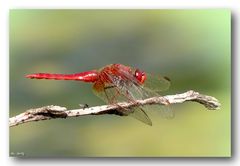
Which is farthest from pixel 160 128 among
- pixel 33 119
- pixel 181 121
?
pixel 33 119

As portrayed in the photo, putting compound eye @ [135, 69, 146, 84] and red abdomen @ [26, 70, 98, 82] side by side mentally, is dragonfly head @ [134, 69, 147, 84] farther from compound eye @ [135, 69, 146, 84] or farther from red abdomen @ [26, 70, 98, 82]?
red abdomen @ [26, 70, 98, 82]

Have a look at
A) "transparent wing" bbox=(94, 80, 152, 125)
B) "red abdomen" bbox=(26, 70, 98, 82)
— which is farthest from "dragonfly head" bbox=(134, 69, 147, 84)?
"red abdomen" bbox=(26, 70, 98, 82)

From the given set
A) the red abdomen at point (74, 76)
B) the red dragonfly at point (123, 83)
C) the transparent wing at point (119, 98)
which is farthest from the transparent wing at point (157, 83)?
the red abdomen at point (74, 76)

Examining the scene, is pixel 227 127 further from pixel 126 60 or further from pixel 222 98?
pixel 126 60

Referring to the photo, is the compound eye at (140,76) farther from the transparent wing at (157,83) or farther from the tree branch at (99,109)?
the tree branch at (99,109)

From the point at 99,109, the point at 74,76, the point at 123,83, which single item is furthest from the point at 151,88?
the point at 74,76

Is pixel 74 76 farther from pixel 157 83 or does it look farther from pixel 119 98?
pixel 157 83

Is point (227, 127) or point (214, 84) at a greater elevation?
point (214, 84)
